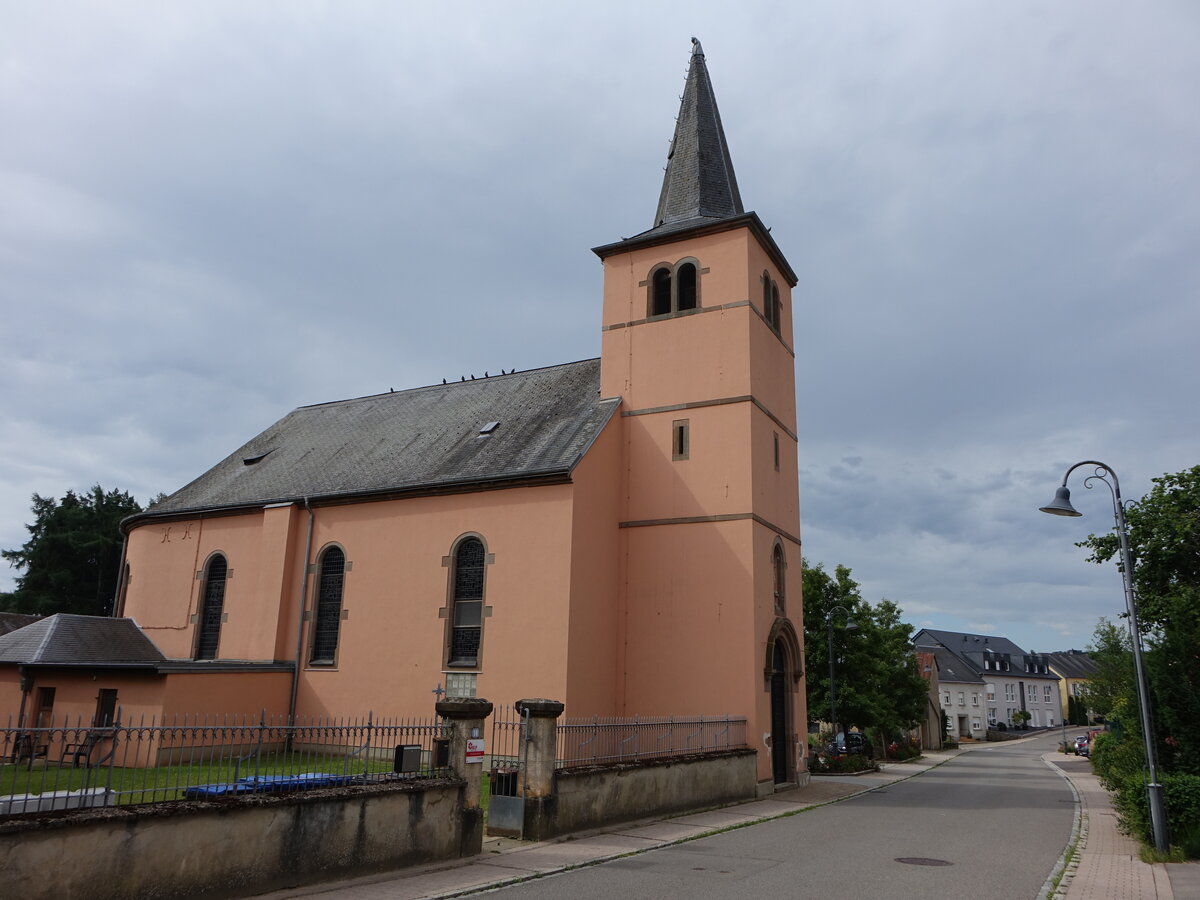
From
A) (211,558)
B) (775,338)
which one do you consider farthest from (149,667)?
(775,338)

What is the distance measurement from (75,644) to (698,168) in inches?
843

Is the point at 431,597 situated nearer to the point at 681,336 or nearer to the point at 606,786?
the point at 606,786

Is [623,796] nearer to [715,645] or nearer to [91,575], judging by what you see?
[715,645]

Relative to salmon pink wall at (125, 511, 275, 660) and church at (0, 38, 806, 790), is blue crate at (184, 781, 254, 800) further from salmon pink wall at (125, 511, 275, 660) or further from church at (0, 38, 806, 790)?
salmon pink wall at (125, 511, 275, 660)

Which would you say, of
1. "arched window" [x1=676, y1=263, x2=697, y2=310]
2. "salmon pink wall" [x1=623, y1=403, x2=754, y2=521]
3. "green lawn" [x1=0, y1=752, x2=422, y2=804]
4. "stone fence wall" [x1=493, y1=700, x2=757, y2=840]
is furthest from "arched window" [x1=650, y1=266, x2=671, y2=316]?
"green lawn" [x1=0, y1=752, x2=422, y2=804]

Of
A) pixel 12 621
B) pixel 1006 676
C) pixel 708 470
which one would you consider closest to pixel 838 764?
pixel 708 470

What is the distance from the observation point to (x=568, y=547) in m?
19.6

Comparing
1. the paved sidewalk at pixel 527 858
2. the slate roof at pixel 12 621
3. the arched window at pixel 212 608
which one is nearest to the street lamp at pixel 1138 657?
the paved sidewalk at pixel 527 858

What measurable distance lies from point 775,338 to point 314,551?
566 inches

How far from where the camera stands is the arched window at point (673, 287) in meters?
23.3

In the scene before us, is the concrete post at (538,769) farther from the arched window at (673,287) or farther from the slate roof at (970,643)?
the slate roof at (970,643)

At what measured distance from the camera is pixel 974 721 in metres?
81.4

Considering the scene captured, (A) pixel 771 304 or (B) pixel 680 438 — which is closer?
(B) pixel 680 438

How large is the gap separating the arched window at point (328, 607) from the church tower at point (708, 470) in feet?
25.9
